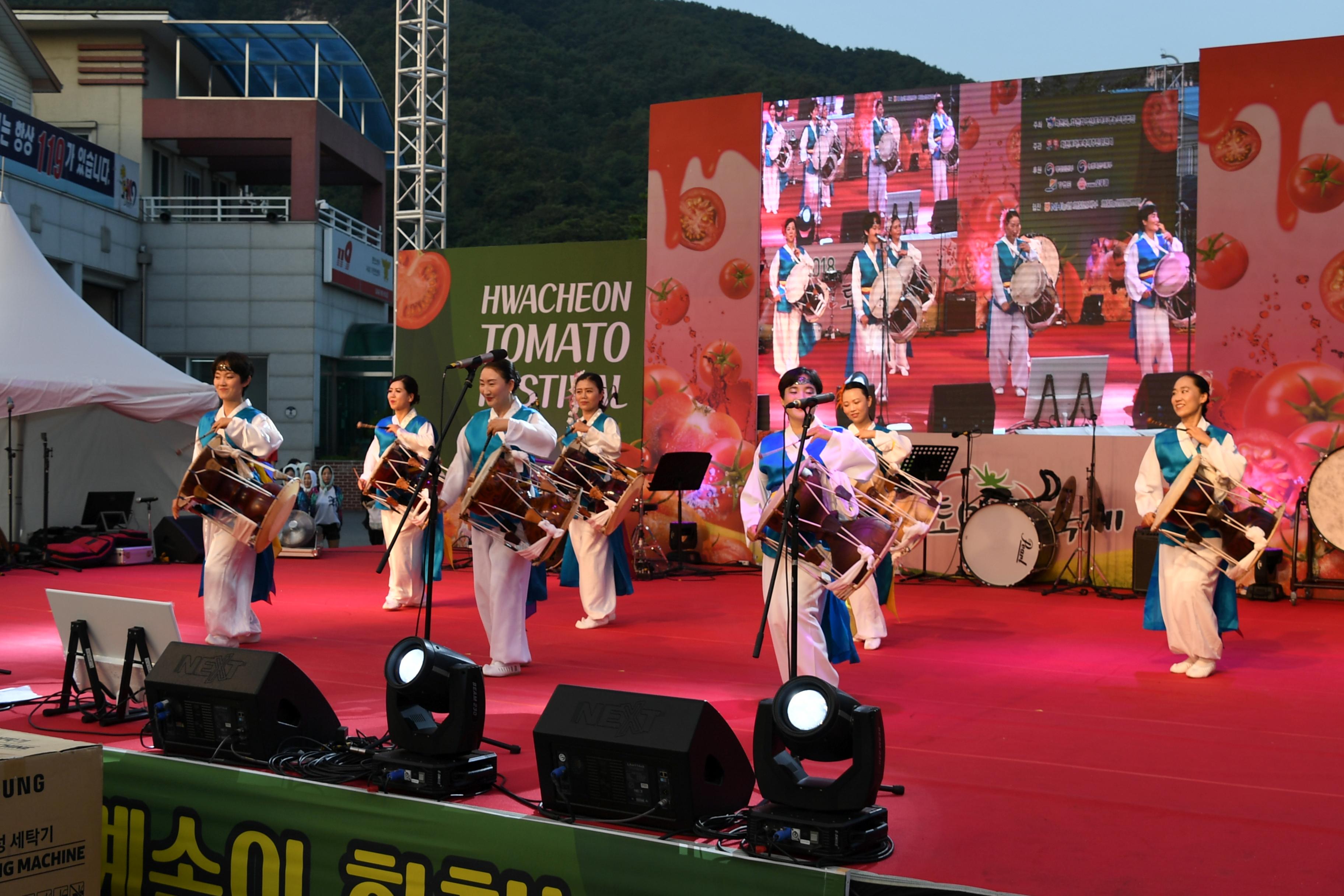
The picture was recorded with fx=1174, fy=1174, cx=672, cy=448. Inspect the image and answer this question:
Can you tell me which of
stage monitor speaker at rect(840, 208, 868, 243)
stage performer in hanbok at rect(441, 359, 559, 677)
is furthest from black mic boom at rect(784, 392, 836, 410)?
stage monitor speaker at rect(840, 208, 868, 243)

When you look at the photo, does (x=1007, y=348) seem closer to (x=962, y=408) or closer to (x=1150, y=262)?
(x=962, y=408)

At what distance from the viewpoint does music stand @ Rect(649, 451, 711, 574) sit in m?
8.75

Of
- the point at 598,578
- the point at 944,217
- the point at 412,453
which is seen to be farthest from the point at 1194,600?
the point at 944,217

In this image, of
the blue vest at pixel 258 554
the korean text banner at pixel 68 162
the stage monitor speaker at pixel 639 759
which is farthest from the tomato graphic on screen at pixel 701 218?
the korean text banner at pixel 68 162

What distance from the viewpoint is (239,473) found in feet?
19.2

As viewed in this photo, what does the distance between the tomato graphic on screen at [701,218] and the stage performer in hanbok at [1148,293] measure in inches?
134

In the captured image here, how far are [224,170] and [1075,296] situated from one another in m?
18.3

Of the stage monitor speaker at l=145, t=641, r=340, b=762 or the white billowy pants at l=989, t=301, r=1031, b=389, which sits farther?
the white billowy pants at l=989, t=301, r=1031, b=389

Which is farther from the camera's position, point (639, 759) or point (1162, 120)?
point (1162, 120)

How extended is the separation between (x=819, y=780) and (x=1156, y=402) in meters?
7.09

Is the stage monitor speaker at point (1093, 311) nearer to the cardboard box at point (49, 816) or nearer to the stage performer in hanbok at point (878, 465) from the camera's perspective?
the stage performer in hanbok at point (878, 465)

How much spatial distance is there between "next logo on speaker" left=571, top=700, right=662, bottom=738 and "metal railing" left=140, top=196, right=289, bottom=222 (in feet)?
57.6

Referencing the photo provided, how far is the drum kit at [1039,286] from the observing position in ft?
30.6

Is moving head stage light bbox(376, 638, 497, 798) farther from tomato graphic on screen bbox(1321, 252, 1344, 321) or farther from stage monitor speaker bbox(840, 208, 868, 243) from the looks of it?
tomato graphic on screen bbox(1321, 252, 1344, 321)
